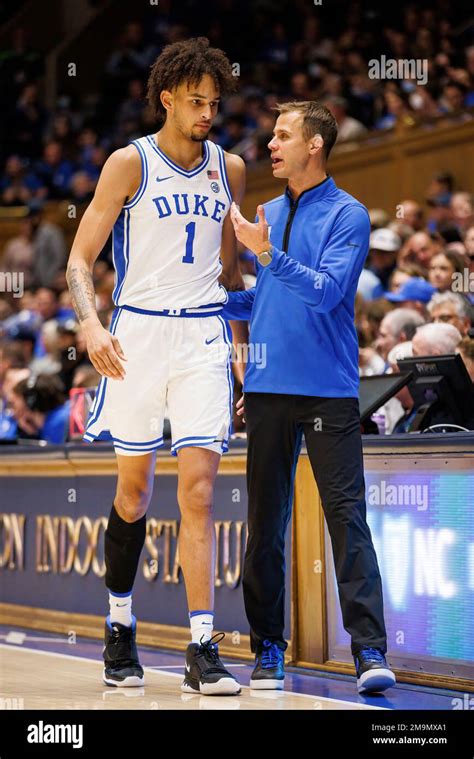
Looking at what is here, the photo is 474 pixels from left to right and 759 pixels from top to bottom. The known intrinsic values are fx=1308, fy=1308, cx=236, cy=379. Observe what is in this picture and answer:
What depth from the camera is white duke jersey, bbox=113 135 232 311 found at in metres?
4.79

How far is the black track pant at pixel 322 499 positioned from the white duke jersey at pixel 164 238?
51 centimetres

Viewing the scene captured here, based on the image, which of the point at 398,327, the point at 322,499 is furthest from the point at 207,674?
the point at 398,327

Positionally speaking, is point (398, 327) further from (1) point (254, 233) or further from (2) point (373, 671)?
(2) point (373, 671)

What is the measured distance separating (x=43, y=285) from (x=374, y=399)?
931cm

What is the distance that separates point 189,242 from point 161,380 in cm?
52

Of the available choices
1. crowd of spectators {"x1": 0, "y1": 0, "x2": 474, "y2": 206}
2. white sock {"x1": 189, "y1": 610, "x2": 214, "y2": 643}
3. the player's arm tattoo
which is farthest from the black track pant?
crowd of spectators {"x1": 0, "y1": 0, "x2": 474, "y2": 206}

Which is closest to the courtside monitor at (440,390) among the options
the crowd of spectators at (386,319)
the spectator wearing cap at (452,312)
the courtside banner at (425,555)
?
the crowd of spectators at (386,319)

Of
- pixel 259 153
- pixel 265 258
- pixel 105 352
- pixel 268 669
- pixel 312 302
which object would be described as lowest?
pixel 268 669

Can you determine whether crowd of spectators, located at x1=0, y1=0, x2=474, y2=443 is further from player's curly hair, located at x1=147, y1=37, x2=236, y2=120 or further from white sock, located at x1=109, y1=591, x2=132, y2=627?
player's curly hair, located at x1=147, y1=37, x2=236, y2=120

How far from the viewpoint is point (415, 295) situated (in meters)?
A: 7.61

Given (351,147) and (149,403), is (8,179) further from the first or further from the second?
(149,403)

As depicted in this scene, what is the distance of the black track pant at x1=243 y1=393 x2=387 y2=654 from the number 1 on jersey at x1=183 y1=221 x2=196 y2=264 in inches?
22.4

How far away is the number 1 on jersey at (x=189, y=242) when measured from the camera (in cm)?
481
